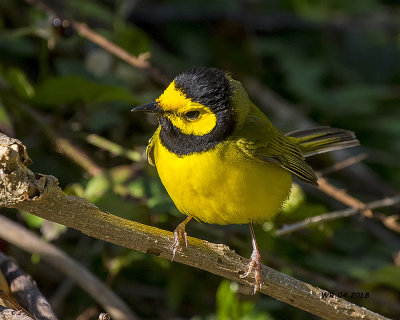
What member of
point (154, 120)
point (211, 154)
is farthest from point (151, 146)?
point (154, 120)

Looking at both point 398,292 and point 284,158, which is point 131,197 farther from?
point 398,292

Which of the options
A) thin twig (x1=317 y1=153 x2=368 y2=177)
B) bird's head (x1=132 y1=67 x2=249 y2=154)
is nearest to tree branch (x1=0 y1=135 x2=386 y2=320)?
bird's head (x1=132 y1=67 x2=249 y2=154)

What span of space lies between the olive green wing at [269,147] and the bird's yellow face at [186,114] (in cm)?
19

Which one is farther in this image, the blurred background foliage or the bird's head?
the blurred background foliage

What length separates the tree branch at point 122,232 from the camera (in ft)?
5.70

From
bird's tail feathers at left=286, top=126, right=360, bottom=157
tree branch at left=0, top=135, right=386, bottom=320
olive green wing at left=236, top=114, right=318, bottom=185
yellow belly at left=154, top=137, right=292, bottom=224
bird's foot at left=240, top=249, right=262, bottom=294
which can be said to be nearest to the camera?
tree branch at left=0, top=135, right=386, bottom=320

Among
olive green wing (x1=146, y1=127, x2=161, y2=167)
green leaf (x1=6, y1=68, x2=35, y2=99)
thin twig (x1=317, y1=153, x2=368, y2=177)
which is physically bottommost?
olive green wing (x1=146, y1=127, x2=161, y2=167)

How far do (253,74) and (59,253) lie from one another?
2.88 metres

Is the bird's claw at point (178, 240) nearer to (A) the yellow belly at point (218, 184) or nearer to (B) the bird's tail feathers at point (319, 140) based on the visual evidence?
(A) the yellow belly at point (218, 184)

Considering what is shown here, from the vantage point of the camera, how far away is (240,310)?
3.35 meters

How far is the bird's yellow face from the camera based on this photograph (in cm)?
278

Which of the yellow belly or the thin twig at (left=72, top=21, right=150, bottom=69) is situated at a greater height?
the thin twig at (left=72, top=21, right=150, bottom=69)

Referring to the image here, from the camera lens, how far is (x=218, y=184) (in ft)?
9.00

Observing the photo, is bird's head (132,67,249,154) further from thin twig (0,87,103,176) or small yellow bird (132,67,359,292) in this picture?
thin twig (0,87,103,176)
